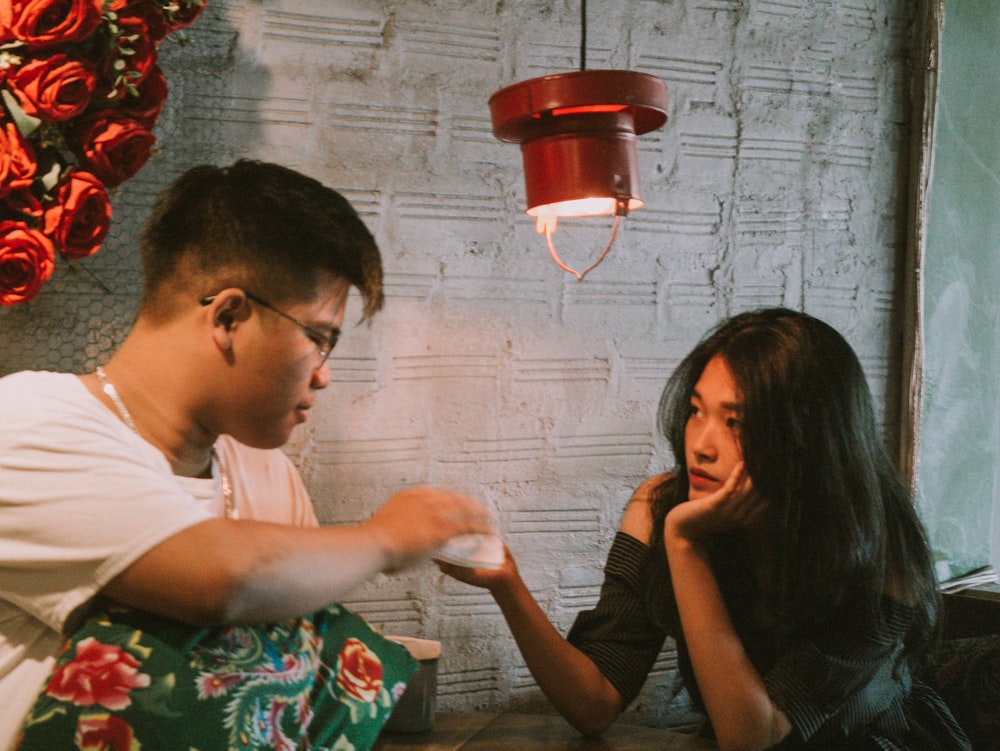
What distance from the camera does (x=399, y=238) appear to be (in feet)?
6.56

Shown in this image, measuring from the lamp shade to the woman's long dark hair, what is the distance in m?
0.41

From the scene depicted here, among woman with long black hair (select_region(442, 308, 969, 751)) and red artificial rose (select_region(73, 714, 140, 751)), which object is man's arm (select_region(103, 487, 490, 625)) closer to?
red artificial rose (select_region(73, 714, 140, 751))

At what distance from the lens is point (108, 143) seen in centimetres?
145

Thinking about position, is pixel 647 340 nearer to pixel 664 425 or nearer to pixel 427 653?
pixel 664 425

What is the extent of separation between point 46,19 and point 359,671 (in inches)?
40.8

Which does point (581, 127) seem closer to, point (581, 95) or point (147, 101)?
point (581, 95)

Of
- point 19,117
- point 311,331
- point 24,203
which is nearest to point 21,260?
point 24,203

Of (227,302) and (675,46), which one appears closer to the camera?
(227,302)

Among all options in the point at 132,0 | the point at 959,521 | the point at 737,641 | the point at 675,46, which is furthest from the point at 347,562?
the point at 959,521

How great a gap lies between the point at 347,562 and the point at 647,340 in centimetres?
130

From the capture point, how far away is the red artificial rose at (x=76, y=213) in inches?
56.0

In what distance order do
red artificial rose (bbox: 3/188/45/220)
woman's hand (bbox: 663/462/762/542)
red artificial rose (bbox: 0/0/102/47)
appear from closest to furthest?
red artificial rose (bbox: 0/0/102/47) < red artificial rose (bbox: 3/188/45/220) < woman's hand (bbox: 663/462/762/542)

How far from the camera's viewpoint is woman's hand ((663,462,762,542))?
1.69 m

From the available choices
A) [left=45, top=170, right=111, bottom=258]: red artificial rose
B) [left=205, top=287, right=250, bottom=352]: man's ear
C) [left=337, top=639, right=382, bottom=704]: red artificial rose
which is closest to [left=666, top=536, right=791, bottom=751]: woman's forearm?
[left=337, top=639, right=382, bottom=704]: red artificial rose
